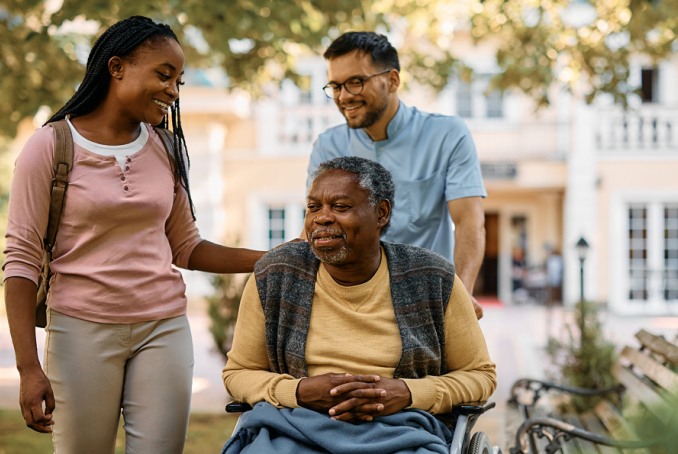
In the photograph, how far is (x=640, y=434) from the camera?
0.64m

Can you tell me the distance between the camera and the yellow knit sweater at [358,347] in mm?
2049

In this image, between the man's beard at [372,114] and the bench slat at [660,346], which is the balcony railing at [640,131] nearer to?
the bench slat at [660,346]

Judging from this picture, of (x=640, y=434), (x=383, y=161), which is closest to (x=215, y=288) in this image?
(x=383, y=161)

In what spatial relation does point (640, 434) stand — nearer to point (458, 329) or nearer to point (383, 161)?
point (458, 329)

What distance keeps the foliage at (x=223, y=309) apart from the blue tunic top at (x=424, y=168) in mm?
4873

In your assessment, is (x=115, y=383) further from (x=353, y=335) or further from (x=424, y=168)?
(x=424, y=168)

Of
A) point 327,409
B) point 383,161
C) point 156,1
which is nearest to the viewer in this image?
point 327,409

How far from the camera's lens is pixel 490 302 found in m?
16.8

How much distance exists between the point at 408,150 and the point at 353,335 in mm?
883

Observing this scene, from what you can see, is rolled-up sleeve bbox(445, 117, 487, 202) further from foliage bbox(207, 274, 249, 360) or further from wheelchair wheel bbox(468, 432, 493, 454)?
foliage bbox(207, 274, 249, 360)

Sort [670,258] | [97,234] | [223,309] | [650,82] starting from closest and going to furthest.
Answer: [97,234]
[223,309]
[670,258]
[650,82]

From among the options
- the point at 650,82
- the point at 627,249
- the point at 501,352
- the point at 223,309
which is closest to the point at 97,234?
the point at 223,309

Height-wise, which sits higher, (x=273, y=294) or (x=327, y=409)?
(x=273, y=294)

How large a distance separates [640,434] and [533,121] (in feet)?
54.0
